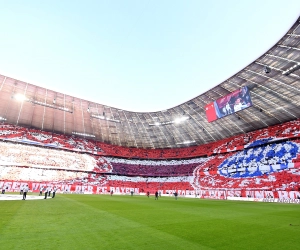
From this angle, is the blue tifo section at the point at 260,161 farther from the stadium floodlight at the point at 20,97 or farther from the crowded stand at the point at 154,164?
the stadium floodlight at the point at 20,97

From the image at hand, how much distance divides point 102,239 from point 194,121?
160 feet

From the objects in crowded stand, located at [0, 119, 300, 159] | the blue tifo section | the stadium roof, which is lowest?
the blue tifo section

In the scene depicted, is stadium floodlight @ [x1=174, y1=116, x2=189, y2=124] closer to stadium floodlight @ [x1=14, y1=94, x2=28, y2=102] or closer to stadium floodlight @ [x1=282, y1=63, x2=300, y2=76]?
stadium floodlight @ [x1=282, y1=63, x2=300, y2=76]

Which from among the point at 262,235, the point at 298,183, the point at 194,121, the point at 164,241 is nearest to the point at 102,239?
the point at 164,241

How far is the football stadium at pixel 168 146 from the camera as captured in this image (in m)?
28.5

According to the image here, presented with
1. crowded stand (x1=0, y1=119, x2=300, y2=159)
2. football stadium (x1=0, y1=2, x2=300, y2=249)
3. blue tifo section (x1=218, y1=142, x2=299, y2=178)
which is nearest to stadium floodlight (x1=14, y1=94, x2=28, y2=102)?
football stadium (x1=0, y1=2, x2=300, y2=249)

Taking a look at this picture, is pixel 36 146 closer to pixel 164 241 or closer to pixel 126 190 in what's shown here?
pixel 126 190

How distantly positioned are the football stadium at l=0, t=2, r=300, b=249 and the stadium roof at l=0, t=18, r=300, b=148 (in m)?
0.21

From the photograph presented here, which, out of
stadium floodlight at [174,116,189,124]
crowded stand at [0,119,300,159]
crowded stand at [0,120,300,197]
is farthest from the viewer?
stadium floodlight at [174,116,189,124]

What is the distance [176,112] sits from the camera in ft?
171

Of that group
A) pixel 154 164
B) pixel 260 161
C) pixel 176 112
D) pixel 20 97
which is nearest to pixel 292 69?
pixel 260 161

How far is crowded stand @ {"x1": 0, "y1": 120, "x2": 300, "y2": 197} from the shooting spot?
3850cm

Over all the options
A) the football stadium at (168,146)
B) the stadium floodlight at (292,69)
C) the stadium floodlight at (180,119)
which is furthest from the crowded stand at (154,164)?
the stadium floodlight at (292,69)

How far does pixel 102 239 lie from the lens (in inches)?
229
